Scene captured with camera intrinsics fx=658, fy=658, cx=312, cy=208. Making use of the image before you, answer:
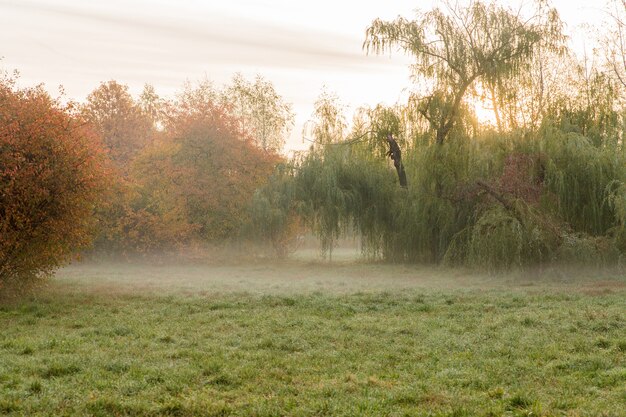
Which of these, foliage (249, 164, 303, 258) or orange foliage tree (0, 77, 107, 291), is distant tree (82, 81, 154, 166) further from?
orange foliage tree (0, 77, 107, 291)

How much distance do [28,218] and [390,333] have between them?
8656 mm

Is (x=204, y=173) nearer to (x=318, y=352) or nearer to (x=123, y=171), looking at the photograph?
(x=123, y=171)

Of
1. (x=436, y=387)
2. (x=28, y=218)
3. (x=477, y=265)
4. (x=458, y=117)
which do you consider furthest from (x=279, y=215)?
(x=436, y=387)

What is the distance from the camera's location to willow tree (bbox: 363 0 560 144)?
2622 cm

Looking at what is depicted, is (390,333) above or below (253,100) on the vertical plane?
Answer: below

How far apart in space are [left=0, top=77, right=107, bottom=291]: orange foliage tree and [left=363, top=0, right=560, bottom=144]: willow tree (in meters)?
14.9

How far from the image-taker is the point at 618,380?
7.97m

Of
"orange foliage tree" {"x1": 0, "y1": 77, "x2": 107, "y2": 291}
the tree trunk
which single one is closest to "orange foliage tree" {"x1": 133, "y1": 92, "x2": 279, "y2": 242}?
the tree trunk

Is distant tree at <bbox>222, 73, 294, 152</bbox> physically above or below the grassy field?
above

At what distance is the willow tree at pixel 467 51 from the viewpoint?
2622 centimetres

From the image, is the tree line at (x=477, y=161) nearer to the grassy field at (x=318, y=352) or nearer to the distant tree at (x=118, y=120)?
the grassy field at (x=318, y=352)

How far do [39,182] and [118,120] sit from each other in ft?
89.9

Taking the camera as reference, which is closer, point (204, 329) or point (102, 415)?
point (102, 415)

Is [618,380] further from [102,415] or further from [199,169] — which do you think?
[199,169]
